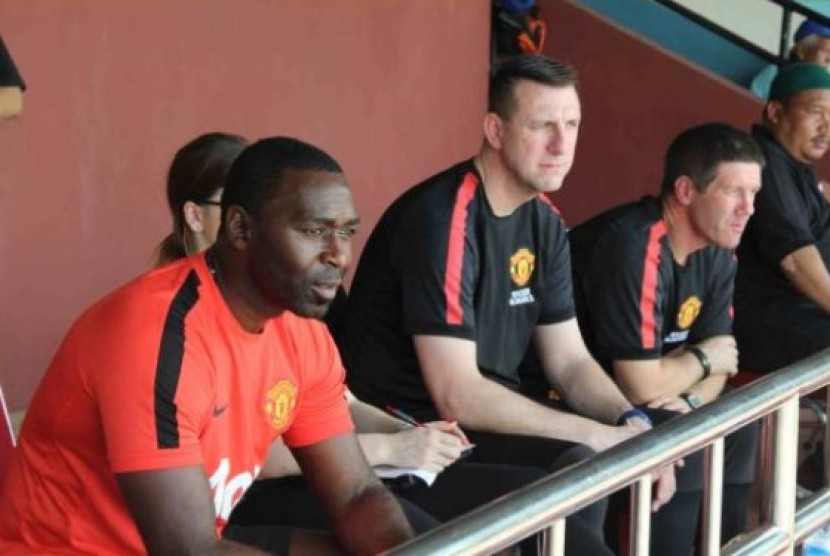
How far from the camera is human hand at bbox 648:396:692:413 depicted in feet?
11.8

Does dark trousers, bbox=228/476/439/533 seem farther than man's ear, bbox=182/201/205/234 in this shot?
No

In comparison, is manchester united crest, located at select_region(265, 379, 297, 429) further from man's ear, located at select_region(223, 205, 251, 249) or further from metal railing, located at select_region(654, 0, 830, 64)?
metal railing, located at select_region(654, 0, 830, 64)

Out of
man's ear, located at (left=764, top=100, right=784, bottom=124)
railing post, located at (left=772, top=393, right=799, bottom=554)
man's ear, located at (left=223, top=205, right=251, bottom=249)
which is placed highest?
man's ear, located at (left=223, top=205, right=251, bottom=249)

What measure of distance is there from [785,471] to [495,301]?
3.44 feet

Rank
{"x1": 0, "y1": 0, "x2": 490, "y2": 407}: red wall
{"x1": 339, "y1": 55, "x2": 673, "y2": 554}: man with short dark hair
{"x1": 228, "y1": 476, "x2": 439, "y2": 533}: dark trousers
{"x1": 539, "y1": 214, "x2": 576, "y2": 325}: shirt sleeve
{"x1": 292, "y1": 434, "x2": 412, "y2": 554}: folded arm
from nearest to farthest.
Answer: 1. {"x1": 292, "y1": 434, "x2": 412, "y2": 554}: folded arm
2. {"x1": 228, "y1": 476, "x2": 439, "y2": 533}: dark trousers
3. {"x1": 339, "y1": 55, "x2": 673, "y2": 554}: man with short dark hair
4. {"x1": 539, "y1": 214, "x2": 576, "y2": 325}: shirt sleeve
5. {"x1": 0, "y1": 0, "x2": 490, "y2": 407}: red wall

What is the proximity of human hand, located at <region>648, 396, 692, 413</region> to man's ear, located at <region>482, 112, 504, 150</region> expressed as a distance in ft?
2.59

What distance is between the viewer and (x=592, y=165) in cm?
777

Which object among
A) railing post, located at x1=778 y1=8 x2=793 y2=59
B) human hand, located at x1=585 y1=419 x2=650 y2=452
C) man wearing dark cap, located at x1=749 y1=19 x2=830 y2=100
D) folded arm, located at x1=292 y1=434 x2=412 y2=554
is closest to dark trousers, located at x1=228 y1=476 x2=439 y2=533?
folded arm, located at x1=292 y1=434 x2=412 y2=554

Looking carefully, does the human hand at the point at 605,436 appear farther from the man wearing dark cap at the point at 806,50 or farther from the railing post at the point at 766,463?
the man wearing dark cap at the point at 806,50

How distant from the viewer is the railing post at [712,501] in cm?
218

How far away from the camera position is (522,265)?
339 cm

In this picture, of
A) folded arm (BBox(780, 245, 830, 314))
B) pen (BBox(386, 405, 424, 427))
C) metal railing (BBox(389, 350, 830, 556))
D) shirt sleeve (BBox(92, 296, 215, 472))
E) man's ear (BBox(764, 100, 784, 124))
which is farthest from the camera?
man's ear (BBox(764, 100, 784, 124))

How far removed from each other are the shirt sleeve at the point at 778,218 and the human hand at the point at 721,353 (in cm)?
73

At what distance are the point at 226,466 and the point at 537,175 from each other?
1.27 m
